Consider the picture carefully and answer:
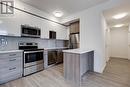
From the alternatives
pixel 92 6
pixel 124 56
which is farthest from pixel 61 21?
pixel 124 56

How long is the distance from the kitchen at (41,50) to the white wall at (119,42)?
153 inches

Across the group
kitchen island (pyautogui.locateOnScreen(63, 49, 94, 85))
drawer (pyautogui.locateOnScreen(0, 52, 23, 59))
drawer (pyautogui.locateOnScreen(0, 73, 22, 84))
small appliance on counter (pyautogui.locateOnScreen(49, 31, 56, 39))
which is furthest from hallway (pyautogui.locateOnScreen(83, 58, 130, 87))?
small appliance on counter (pyautogui.locateOnScreen(49, 31, 56, 39))

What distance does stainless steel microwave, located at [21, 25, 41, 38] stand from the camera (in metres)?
2.92

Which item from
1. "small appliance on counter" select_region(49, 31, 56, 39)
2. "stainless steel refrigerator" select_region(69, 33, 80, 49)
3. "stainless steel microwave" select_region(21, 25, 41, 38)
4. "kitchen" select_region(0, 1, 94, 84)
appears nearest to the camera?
"kitchen" select_region(0, 1, 94, 84)

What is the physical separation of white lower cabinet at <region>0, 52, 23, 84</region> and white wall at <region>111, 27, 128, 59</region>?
674 cm

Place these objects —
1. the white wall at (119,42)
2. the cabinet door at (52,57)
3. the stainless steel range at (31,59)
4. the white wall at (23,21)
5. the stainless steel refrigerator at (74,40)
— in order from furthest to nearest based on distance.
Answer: the white wall at (119,42), the stainless steel refrigerator at (74,40), the cabinet door at (52,57), the stainless steel range at (31,59), the white wall at (23,21)

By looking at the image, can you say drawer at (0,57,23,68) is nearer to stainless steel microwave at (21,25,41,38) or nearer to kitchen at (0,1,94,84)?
kitchen at (0,1,94,84)

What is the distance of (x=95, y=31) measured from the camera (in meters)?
3.16

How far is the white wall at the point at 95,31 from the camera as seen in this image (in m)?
3.05

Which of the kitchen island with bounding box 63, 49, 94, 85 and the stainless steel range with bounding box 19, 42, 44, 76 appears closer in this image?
the kitchen island with bounding box 63, 49, 94, 85

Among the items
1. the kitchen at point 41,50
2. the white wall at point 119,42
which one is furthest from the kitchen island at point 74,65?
the white wall at point 119,42

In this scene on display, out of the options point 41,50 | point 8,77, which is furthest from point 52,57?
point 8,77

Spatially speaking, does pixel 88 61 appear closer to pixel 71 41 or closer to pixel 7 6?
pixel 71 41

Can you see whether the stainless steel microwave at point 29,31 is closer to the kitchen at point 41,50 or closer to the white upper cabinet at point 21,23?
the kitchen at point 41,50
